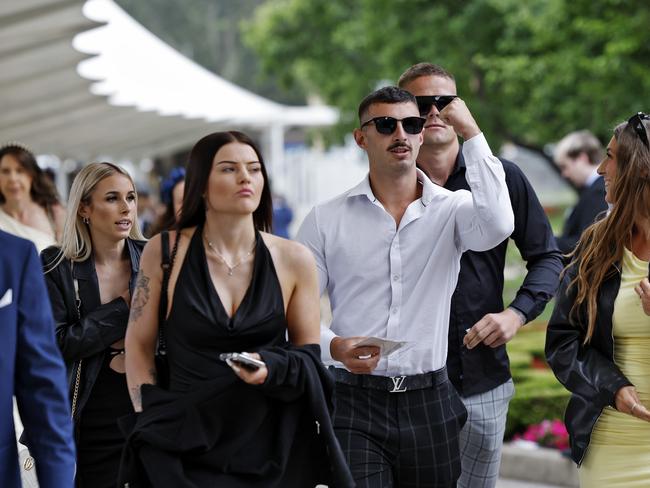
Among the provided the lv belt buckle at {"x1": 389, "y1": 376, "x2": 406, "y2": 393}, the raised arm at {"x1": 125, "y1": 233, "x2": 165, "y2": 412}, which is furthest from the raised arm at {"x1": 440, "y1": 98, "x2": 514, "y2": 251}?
the raised arm at {"x1": 125, "y1": 233, "x2": 165, "y2": 412}

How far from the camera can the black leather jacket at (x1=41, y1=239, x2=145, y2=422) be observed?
5379mm

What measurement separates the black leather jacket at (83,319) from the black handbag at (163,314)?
1066 mm

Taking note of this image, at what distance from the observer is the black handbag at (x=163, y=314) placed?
4.30 metres

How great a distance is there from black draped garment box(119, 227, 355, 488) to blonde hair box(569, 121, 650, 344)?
1210mm

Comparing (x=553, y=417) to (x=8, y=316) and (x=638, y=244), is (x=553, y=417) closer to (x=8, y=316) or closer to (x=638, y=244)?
(x=638, y=244)

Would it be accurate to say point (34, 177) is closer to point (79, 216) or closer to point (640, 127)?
point (79, 216)

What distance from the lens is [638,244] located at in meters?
4.97

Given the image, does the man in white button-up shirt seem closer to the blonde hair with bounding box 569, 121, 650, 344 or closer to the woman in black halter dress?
the blonde hair with bounding box 569, 121, 650, 344

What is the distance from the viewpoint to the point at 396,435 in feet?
16.7

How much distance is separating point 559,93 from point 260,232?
20.0 metres

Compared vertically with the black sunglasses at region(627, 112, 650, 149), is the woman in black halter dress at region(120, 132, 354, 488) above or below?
below

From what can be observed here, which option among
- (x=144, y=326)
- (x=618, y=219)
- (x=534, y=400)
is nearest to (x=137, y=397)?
(x=144, y=326)

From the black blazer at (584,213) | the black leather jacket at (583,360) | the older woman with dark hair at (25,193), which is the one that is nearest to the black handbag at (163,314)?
the black leather jacket at (583,360)

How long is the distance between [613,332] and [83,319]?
2.18 metres
